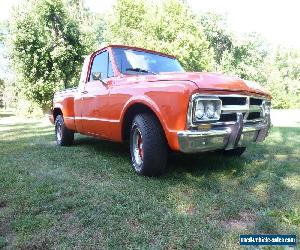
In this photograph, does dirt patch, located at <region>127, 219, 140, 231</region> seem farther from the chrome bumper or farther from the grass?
the chrome bumper

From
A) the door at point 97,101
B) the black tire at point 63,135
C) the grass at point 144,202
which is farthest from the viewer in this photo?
the black tire at point 63,135

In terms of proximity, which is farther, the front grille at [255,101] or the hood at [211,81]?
the front grille at [255,101]

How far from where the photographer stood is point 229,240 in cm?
279

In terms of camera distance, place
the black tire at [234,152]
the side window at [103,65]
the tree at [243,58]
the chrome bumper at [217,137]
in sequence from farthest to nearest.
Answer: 1. the tree at [243,58]
2. the black tire at [234,152]
3. the side window at [103,65]
4. the chrome bumper at [217,137]

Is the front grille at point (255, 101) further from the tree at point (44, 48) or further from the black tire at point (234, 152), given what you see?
the tree at point (44, 48)

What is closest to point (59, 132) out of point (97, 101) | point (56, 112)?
point (56, 112)

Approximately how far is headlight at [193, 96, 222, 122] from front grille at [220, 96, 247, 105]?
0.11 metres

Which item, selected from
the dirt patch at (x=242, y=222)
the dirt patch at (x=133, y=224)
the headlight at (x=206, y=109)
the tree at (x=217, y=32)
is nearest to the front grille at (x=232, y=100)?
the headlight at (x=206, y=109)

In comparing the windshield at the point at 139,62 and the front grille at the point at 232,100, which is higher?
the windshield at the point at 139,62

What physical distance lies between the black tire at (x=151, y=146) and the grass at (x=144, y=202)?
146 millimetres

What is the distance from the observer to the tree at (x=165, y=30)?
91.0 feet

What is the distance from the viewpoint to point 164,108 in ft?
13.7

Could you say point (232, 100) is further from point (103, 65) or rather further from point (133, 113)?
point (103, 65)

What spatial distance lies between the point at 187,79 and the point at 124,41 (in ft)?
97.2
